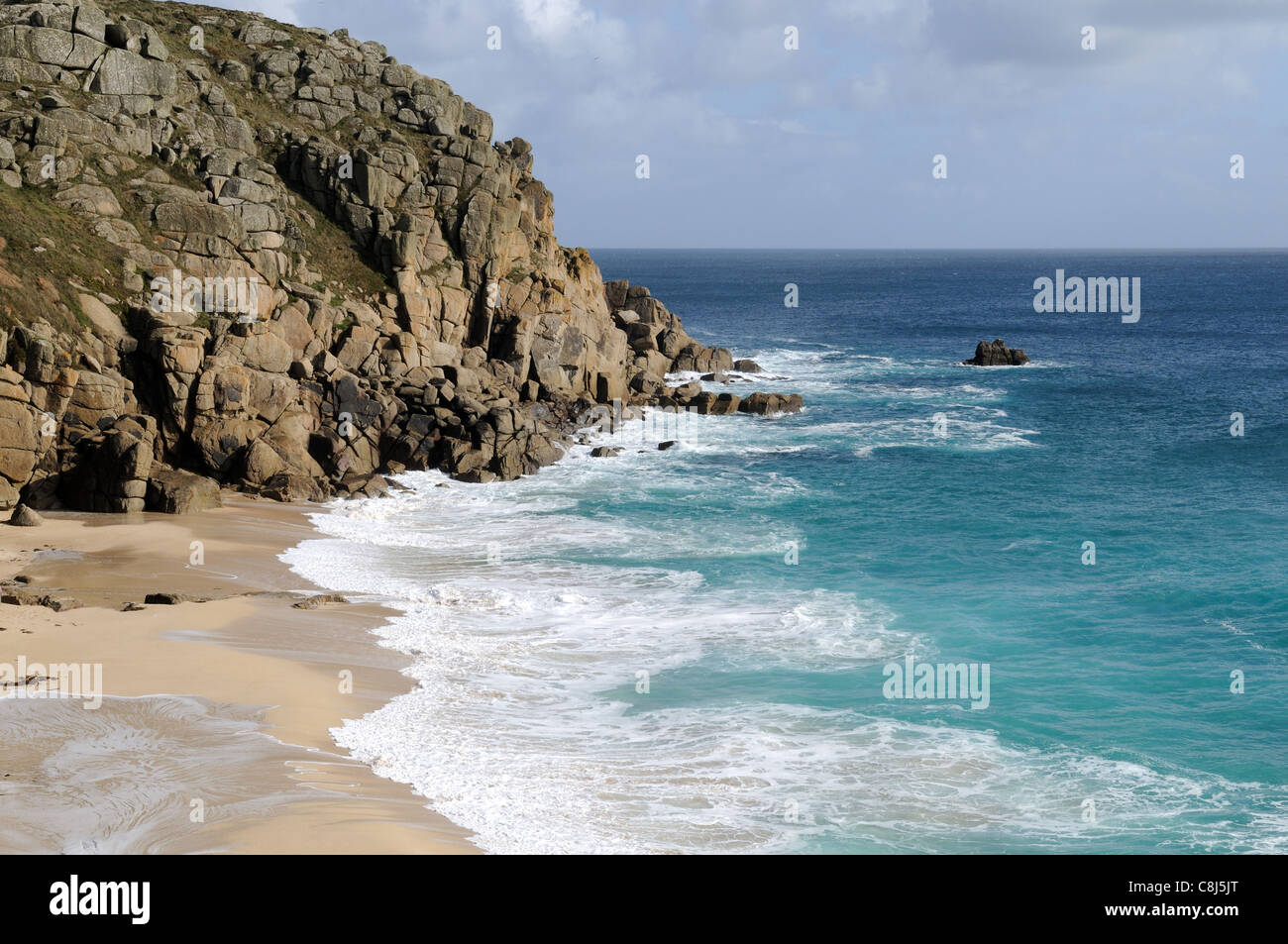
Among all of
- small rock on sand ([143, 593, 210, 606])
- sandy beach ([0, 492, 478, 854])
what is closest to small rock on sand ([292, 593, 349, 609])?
sandy beach ([0, 492, 478, 854])

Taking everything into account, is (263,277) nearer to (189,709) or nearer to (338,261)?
(338,261)

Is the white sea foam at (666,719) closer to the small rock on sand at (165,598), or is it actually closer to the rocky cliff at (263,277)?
the small rock on sand at (165,598)

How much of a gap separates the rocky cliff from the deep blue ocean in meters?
4.62

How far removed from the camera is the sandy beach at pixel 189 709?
15.4 metres

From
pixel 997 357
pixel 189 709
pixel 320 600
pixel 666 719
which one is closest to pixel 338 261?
pixel 320 600

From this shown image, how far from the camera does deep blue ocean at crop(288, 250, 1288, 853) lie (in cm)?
1798

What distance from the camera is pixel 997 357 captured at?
7588 cm

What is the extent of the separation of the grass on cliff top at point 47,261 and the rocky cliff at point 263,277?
0.10 metres

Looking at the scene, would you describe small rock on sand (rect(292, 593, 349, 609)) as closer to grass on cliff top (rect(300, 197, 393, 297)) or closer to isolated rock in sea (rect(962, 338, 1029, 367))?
grass on cliff top (rect(300, 197, 393, 297))

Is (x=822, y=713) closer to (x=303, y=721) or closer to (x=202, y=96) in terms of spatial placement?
(x=303, y=721)

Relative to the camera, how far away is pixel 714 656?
24.7 m

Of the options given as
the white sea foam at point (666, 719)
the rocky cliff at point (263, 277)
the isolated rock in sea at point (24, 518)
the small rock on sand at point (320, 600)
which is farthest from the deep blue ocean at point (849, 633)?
the isolated rock in sea at point (24, 518)

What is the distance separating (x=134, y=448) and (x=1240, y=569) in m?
33.3

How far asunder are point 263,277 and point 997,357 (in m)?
52.3
